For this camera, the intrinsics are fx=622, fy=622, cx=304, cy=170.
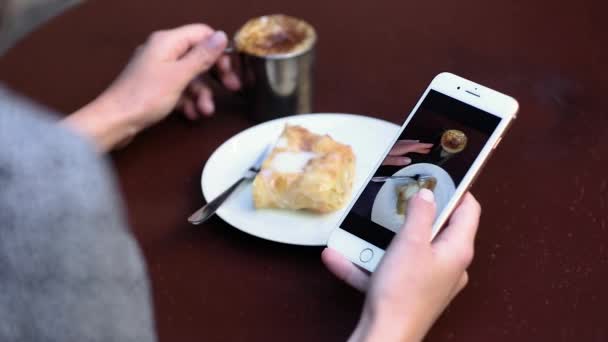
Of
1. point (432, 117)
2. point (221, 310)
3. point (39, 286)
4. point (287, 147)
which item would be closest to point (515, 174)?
point (432, 117)

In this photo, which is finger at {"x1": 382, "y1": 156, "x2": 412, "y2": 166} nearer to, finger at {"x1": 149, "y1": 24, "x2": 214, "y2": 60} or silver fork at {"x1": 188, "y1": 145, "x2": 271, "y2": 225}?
silver fork at {"x1": 188, "y1": 145, "x2": 271, "y2": 225}

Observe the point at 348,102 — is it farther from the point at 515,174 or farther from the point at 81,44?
the point at 81,44

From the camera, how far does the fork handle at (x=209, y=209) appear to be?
2.53 ft

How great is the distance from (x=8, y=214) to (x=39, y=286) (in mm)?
49

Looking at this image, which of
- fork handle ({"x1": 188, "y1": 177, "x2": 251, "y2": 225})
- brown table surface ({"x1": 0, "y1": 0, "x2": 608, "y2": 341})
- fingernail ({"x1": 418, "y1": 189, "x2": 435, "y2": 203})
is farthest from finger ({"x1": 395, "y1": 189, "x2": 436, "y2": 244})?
fork handle ({"x1": 188, "y1": 177, "x2": 251, "y2": 225})

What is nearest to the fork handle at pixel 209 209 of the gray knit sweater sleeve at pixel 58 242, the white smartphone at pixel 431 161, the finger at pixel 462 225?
the white smartphone at pixel 431 161

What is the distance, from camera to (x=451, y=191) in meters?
0.66

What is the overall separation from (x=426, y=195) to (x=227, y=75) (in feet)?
1.65

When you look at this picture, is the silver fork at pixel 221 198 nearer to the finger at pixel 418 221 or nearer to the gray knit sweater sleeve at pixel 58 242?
the finger at pixel 418 221

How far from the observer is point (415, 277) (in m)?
0.58

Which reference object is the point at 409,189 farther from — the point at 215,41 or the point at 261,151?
the point at 215,41

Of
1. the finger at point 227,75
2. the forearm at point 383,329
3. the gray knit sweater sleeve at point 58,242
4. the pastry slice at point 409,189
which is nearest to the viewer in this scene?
the gray knit sweater sleeve at point 58,242

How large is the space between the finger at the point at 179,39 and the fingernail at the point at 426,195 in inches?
20.9

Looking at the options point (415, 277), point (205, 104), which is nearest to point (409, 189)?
point (415, 277)
